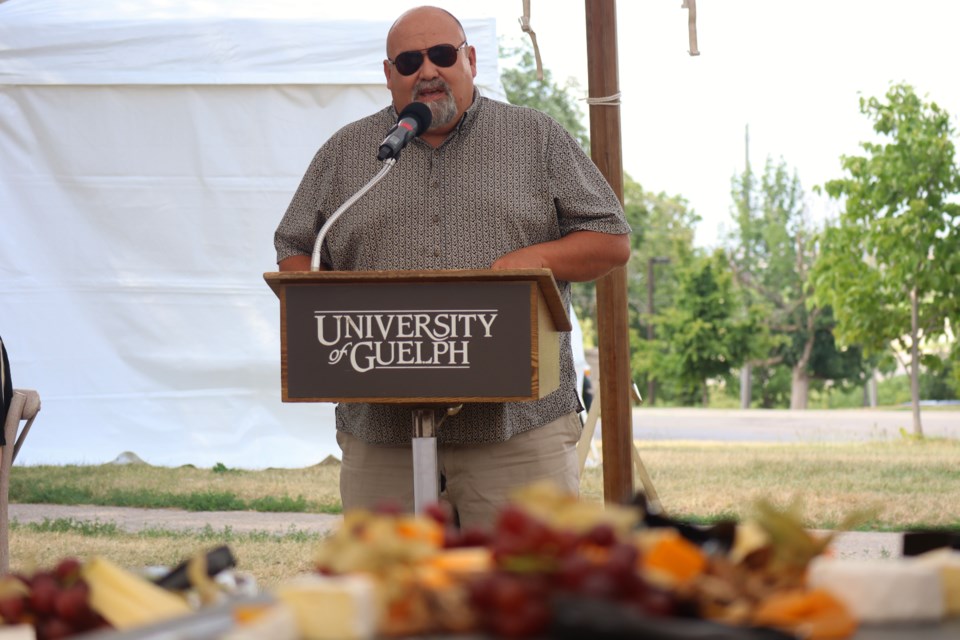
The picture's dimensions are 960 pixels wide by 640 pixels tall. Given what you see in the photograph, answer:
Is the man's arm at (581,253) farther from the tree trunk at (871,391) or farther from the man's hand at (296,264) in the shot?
the tree trunk at (871,391)

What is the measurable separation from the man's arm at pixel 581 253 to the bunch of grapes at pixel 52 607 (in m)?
1.47

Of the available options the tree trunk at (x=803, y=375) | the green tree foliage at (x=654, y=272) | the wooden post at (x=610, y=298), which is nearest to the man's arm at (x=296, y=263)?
the wooden post at (x=610, y=298)

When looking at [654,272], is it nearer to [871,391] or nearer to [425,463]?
[871,391]

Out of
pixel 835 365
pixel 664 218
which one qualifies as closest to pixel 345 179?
pixel 835 365

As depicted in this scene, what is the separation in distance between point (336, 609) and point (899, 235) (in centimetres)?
1219

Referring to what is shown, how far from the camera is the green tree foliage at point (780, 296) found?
30688mm

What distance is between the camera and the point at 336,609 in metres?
0.92

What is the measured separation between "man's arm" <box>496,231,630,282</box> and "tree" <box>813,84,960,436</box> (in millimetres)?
10038

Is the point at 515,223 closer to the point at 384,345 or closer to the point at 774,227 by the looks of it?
the point at 384,345

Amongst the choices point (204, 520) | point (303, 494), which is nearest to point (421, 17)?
point (204, 520)

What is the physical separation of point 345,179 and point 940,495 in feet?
18.3

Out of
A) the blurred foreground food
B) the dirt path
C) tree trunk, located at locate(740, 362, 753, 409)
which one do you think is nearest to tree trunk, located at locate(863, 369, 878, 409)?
tree trunk, located at locate(740, 362, 753, 409)

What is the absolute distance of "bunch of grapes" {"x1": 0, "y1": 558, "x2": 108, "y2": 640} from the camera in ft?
3.74

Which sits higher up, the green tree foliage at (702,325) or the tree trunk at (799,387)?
the green tree foliage at (702,325)
